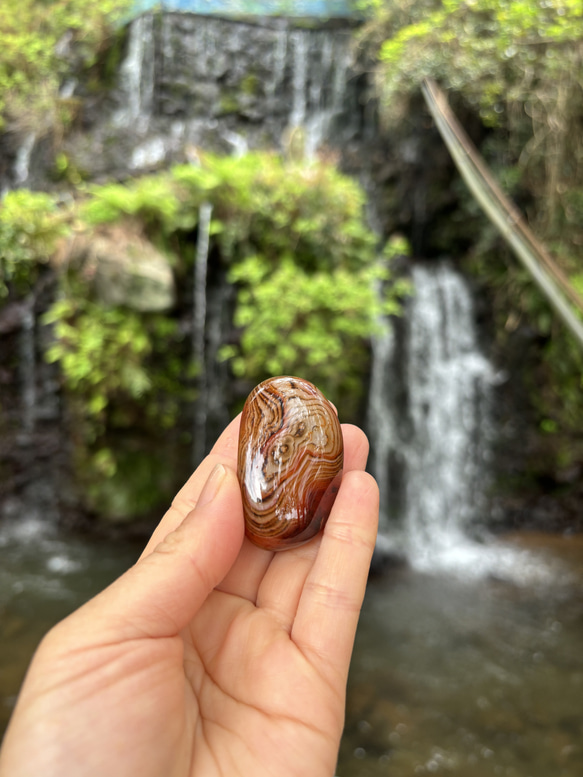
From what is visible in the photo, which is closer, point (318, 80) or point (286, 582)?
point (286, 582)

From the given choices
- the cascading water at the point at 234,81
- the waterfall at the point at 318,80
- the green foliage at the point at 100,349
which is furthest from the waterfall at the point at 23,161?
the waterfall at the point at 318,80

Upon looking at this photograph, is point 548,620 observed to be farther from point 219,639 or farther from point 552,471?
point 219,639

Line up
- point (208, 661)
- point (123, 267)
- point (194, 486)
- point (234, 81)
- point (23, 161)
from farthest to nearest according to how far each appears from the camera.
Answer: point (234, 81)
point (23, 161)
point (123, 267)
point (194, 486)
point (208, 661)

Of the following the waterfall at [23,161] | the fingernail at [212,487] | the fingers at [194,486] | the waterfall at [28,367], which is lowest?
the waterfall at [28,367]

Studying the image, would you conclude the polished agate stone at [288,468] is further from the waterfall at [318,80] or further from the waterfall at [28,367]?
the waterfall at [318,80]

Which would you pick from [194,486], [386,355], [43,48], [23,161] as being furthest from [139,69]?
[194,486]

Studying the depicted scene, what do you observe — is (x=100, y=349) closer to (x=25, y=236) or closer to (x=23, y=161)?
Answer: (x=25, y=236)

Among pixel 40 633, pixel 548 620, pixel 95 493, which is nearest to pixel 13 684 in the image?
pixel 40 633
